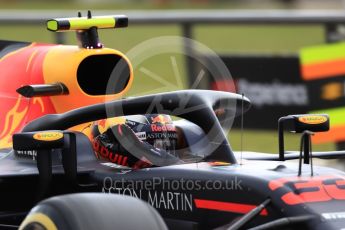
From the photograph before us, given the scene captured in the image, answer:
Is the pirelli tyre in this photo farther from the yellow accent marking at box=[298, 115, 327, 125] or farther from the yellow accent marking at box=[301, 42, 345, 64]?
the yellow accent marking at box=[301, 42, 345, 64]

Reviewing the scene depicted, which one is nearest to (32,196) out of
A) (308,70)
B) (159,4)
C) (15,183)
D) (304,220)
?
(15,183)

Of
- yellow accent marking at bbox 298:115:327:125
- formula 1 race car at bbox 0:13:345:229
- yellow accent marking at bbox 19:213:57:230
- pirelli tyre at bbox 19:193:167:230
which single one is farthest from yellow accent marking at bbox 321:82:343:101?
yellow accent marking at bbox 19:213:57:230

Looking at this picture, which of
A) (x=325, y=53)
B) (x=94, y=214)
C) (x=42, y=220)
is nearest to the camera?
(x=94, y=214)

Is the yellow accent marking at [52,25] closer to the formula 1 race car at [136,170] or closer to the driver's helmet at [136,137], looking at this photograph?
the formula 1 race car at [136,170]

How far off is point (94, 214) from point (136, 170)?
3.37 ft

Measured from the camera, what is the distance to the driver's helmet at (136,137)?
21.7 feet

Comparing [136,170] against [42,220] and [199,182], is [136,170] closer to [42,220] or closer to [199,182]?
[199,182]

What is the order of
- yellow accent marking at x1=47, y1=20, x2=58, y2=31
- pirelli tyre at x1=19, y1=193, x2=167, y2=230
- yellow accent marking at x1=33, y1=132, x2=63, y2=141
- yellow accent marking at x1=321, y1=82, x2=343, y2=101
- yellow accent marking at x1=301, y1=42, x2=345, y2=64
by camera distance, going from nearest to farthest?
pirelli tyre at x1=19, y1=193, x2=167, y2=230, yellow accent marking at x1=33, y1=132, x2=63, y2=141, yellow accent marking at x1=47, y1=20, x2=58, y2=31, yellow accent marking at x1=321, y1=82, x2=343, y2=101, yellow accent marking at x1=301, y1=42, x2=345, y2=64

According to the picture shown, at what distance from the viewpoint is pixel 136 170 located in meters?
6.47

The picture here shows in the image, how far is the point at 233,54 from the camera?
14102mm

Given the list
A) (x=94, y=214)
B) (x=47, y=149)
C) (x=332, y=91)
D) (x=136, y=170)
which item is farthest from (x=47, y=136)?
(x=332, y=91)

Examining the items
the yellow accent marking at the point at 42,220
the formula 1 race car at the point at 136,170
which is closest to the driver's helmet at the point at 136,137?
the formula 1 race car at the point at 136,170

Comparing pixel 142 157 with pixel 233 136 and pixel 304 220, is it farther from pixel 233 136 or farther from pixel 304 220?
pixel 233 136

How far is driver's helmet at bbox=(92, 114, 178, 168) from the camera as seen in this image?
260 inches
